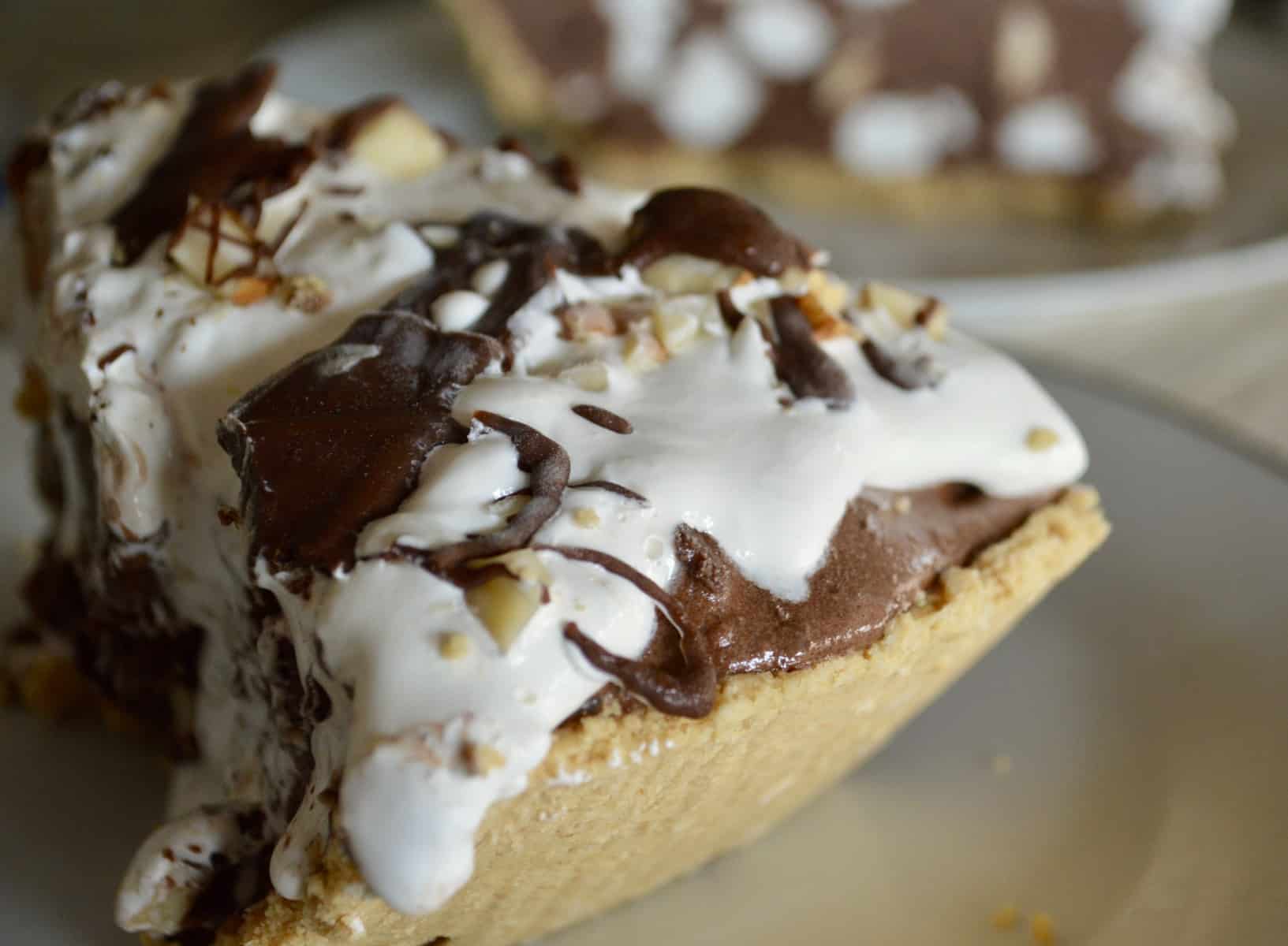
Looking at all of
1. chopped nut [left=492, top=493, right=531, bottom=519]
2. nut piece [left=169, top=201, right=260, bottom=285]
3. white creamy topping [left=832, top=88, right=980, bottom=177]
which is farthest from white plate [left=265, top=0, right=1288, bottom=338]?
chopped nut [left=492, top=493, right=531, bottom=519]

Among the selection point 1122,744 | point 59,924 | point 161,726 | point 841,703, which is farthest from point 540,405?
point 1122,744

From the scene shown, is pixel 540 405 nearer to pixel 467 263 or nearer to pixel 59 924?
pixel 467 263

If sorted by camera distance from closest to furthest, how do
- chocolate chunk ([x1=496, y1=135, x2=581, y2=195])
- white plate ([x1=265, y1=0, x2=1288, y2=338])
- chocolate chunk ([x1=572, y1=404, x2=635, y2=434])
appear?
1. chocolate chunk ([x1=572, y1=404, x2=635, y2=434])
2. chocolate chunk ([x1=496, y1=135, x2=581, y2=195])
3. white plate ([x1=265, y1=0, x2=1288, y2=338])

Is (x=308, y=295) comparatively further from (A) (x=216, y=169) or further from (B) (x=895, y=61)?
(B) (x=895, y=61)

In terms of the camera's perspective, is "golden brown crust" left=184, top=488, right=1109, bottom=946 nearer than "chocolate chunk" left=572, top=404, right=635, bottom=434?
Yes

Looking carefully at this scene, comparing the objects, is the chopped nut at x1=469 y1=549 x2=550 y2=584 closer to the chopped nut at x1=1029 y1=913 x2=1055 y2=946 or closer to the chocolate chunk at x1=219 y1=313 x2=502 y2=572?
the chocolate chunk at x1=219 y1=313 x2=502 y2=572

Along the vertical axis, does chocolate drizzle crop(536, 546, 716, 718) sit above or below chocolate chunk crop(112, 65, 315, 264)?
below
